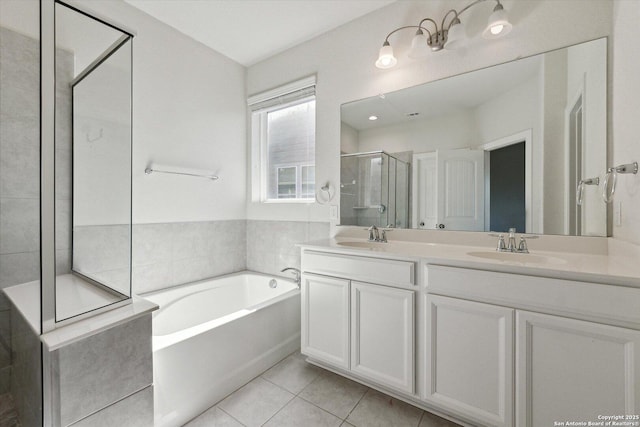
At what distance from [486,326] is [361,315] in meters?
0.64

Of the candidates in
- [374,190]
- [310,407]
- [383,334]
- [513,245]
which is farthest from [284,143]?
[310,407]

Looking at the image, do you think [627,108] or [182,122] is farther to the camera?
[182,122]

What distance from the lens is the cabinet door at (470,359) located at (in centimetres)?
118

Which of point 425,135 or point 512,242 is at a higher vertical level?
point 425,135

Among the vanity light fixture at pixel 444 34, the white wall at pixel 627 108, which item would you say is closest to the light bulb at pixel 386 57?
the vanity light fixture at pixel 444 34

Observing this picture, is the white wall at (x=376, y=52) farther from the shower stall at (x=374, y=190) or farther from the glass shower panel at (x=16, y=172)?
the glass shower panel at (x=16, y=172)

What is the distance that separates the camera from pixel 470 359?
1.26m

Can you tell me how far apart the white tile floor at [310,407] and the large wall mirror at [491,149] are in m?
1.10

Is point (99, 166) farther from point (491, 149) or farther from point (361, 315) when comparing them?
point (491, 149)

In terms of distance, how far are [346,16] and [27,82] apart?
2114mm

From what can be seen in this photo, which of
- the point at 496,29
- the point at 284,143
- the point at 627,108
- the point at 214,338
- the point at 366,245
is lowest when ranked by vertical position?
A: the point at 214,338

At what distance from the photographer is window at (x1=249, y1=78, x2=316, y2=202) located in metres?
2.57

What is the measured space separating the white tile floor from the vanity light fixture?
2173 millimetres

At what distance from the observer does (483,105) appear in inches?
66.8
